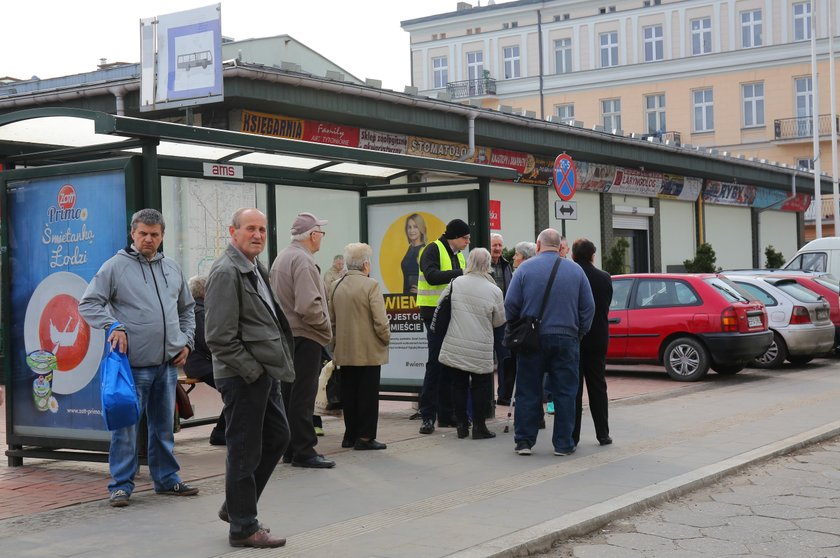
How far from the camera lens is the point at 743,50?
53.0 m

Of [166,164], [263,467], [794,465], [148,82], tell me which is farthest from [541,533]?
[148,82]

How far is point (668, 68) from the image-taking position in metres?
55.1

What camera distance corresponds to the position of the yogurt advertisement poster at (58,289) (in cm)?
855

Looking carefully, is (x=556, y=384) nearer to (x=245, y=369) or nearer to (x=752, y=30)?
(x=245, y=369)

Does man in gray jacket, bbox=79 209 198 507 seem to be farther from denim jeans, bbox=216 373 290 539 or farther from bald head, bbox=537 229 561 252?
bald head, bbox=537 229 561 252

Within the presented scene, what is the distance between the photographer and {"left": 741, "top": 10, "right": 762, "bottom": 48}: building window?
54781 mm

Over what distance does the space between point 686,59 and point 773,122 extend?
5.09 meters

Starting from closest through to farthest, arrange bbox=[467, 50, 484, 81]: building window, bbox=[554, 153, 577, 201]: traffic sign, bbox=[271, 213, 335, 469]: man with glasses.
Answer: bbox=[271, 213, 335, 469]: man with glasses
bbox=[554, 153, 577, 201]: traffic sign
bbox=[467, 50, 484, 81]: building window

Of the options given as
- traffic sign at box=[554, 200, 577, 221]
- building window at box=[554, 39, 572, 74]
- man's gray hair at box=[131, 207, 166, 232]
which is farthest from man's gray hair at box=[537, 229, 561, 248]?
building window at box=[554, 39, 572, 74]

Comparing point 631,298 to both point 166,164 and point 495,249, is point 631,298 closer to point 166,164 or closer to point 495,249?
point 495,249

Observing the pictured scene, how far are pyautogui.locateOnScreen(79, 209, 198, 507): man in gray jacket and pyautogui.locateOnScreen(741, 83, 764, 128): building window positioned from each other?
162 ft

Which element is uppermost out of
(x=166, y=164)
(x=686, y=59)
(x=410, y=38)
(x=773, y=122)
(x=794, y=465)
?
(x=410, y=38)

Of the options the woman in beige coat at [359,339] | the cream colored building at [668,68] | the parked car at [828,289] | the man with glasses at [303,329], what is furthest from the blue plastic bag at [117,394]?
the cream colored building at [668,68]

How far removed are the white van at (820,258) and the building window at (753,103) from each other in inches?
1217
